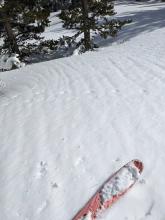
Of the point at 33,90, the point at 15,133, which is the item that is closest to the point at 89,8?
the point at 33,90

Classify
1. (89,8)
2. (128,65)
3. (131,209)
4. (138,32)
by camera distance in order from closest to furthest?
(131,209) → (128,65) → (89,8) → (138,32)

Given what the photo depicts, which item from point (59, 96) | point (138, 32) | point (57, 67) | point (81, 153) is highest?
point (81, 153)

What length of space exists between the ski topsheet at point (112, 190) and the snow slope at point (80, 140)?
10 centimetres

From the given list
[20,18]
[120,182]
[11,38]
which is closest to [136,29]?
[20,18]

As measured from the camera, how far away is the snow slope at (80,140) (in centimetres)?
437

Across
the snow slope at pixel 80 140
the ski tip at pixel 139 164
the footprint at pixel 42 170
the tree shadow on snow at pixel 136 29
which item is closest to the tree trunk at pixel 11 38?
the tree shadow on snow at pixel 136 29

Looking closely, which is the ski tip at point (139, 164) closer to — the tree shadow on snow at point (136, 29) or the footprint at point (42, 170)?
the footprint at point (42, 170)

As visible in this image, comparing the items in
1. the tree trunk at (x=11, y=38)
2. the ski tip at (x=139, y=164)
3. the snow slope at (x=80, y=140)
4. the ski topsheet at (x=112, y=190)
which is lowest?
the tree trunk at (x=11, y=38)

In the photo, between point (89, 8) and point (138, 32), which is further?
point (138, 32)

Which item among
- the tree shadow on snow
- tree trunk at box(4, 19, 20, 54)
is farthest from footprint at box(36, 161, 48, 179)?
the tree shadow on snow

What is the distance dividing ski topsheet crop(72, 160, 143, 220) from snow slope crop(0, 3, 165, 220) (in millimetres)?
99

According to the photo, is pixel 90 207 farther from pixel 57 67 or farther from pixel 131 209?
pixel 57 67

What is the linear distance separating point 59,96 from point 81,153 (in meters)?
3.40

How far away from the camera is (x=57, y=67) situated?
42.3ft
